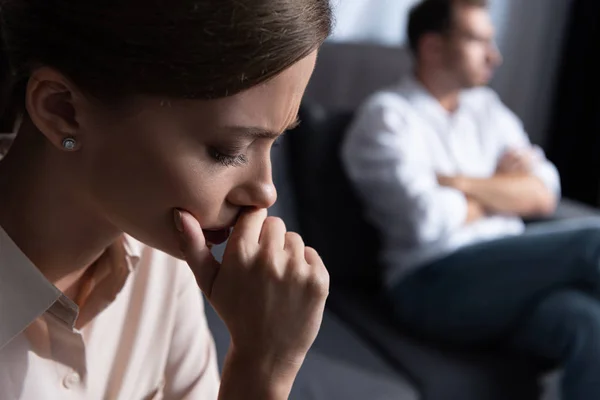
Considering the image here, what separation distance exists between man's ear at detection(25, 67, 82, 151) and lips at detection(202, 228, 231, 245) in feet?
0.57

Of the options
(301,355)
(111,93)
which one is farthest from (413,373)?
(111,93)

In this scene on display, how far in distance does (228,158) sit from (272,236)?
0.12 m

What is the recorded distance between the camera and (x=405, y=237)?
70.2 inches

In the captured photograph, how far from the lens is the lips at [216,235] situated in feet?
2.39

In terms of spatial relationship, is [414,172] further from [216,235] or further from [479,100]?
[216,235]

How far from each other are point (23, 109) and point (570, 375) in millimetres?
1269

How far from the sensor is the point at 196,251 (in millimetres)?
681

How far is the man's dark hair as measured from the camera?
2004 mm

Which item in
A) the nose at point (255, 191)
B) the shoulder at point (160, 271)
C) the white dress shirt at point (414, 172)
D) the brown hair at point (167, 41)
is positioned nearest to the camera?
the brown hair at point (167, 41)

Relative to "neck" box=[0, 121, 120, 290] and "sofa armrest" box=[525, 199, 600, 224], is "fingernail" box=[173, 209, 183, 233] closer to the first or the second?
"neck" box=[0, 121, 120, 290]

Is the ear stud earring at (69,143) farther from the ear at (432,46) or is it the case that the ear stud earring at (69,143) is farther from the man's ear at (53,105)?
the ear at (432,46)

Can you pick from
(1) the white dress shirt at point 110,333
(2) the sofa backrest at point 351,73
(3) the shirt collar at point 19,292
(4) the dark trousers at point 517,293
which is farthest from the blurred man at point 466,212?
(3) the shirt collar at point 19,292

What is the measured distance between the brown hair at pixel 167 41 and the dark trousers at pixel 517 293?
1.15 metres

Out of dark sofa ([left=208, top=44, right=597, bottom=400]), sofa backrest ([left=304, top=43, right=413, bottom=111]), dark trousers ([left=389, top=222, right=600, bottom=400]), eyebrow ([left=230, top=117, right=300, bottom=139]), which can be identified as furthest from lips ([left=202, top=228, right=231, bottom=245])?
sofa backrest ([left=304, top=43, right=413, bottom=111])
